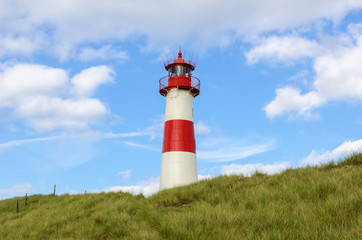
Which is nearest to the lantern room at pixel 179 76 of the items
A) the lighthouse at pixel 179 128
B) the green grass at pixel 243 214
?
the lighthouse at pixel 179 128

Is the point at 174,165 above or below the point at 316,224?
above

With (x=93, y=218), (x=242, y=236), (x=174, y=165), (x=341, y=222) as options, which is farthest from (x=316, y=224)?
(x=174, y=165)

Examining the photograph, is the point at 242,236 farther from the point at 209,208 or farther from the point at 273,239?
the point at 209,208

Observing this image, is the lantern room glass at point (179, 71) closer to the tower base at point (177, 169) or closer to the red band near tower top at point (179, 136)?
the red band near tower top at point (179, 136)

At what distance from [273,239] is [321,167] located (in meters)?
5.96

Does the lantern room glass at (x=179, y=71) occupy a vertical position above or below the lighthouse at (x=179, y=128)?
above

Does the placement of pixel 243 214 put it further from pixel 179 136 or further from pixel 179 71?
pixel 179 71

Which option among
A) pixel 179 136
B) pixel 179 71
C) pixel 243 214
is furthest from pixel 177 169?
pixel 243 214

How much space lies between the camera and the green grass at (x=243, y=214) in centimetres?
494

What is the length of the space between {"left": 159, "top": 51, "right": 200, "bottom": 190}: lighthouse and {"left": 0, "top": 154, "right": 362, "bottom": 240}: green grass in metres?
8.24

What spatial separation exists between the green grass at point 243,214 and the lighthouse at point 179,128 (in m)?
8.24

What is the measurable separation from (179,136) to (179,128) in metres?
0.58

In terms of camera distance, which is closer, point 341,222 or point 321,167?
point 341,222

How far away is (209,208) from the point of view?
22.6 ft
